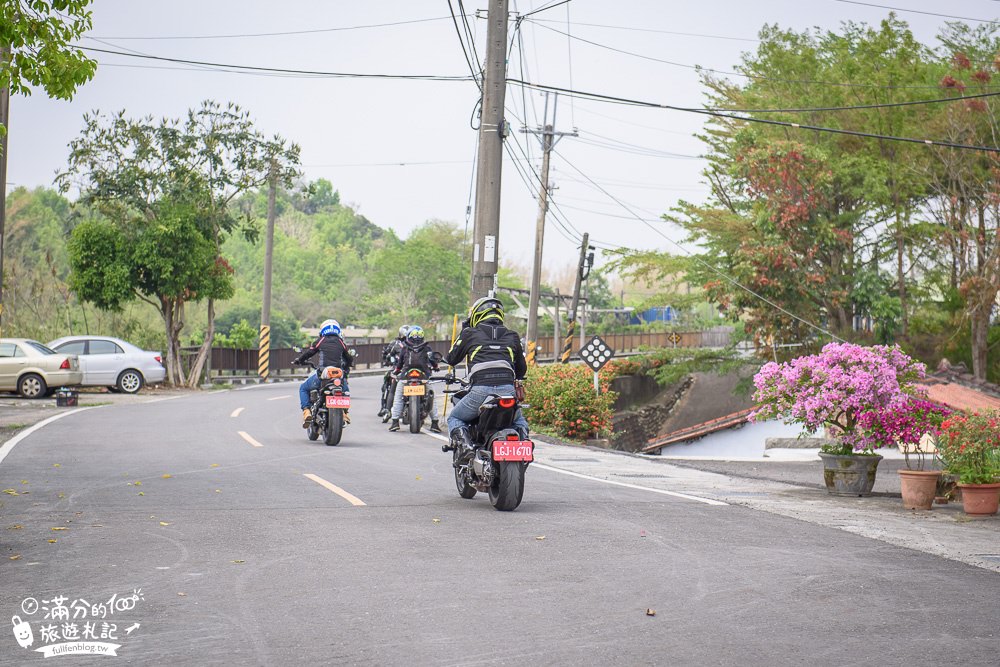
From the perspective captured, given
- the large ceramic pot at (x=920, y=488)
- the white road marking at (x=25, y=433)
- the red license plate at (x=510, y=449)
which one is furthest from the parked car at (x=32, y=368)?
the large ceramic pot at (x=920, y=488)

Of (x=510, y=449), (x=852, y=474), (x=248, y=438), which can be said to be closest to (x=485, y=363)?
(x=510, y=449)

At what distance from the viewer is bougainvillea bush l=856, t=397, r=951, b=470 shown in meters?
13.4

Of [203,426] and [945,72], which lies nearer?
[203,426]

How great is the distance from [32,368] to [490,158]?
1480cm

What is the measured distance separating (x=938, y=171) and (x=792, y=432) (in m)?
9.02

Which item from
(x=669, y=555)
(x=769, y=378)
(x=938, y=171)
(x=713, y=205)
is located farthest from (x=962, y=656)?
(x=713, y=205)

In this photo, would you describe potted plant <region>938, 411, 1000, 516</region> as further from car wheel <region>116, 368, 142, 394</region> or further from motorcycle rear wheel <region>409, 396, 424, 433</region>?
car wheel <region>116, 368, 142, 394</region>

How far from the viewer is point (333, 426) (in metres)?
17.4

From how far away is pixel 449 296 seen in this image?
86.5m

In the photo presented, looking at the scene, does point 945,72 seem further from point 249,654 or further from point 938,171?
point 249,654

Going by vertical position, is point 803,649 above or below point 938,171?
below

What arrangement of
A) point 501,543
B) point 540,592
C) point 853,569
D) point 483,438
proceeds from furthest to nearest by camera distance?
point 483,438 < point 501,543 < point 853,569 < point 540,592

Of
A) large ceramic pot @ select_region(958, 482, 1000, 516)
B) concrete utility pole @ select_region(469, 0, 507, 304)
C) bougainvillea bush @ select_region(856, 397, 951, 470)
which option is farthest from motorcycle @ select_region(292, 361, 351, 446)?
large ceramic pot @ select_region(958, 482, 1000, 516)

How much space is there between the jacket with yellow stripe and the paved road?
4.18 ft
